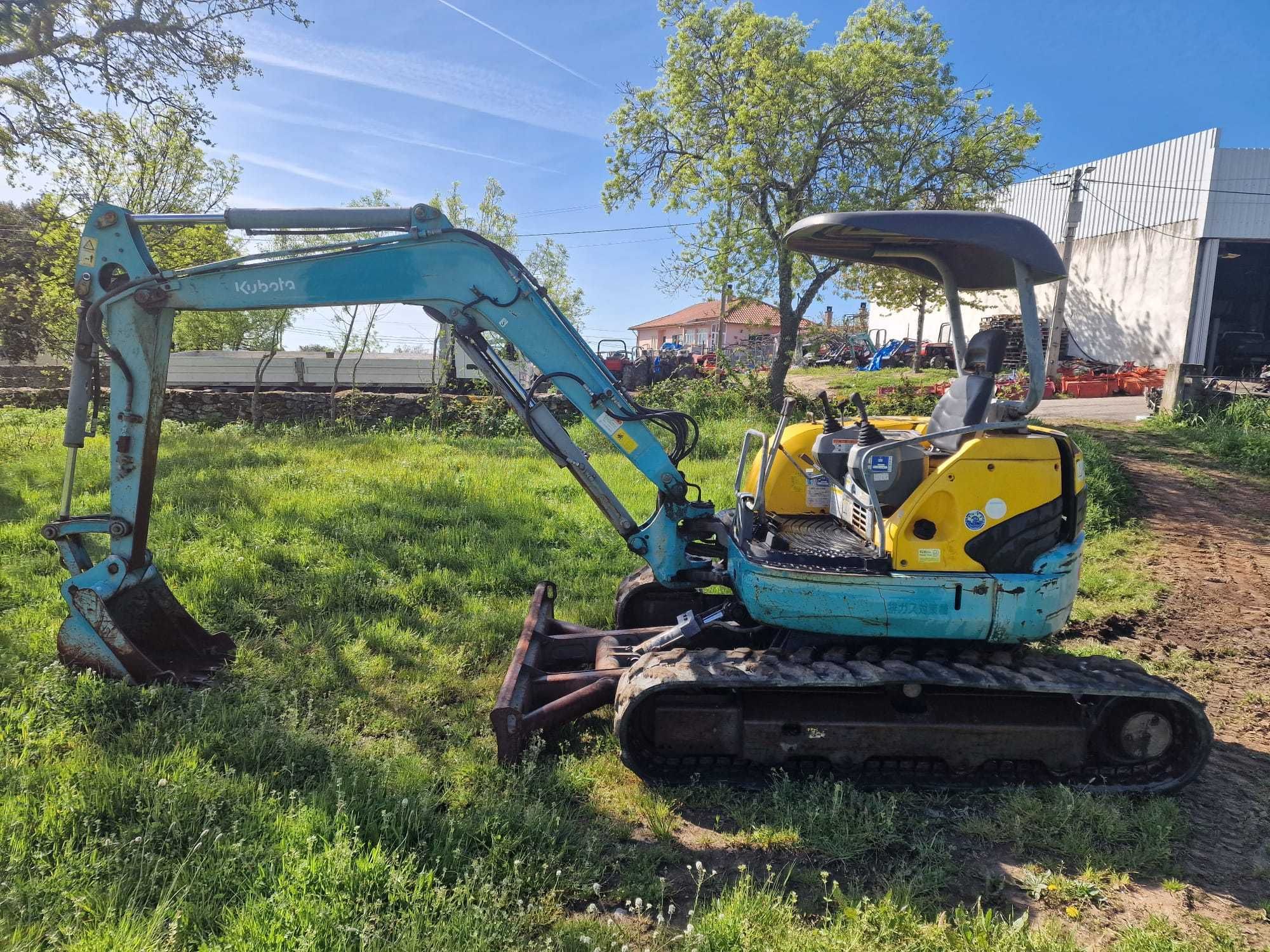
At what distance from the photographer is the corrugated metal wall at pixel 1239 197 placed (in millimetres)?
25266

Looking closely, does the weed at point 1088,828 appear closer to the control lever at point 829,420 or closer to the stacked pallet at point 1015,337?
the control lever at point 829,420

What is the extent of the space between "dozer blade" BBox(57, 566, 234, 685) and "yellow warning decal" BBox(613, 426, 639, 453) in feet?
9.37

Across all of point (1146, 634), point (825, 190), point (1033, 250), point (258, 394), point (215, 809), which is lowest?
point (215, 809)

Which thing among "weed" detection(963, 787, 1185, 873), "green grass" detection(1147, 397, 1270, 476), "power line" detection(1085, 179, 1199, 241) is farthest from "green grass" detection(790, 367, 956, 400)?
"weed" detection(963, 787, 1185, 873)

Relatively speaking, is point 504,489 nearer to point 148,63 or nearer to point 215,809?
point 215,809

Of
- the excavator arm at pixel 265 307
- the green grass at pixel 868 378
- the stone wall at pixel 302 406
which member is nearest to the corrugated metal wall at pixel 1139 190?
the green grass at pixel 868 378

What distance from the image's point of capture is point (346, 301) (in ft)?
14.5

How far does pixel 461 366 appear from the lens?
957 inches

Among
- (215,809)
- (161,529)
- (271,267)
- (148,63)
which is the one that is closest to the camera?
(215,809)

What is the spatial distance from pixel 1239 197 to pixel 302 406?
97.1ft

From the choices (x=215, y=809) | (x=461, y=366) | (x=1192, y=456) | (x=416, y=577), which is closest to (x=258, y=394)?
(x=461, y=366)

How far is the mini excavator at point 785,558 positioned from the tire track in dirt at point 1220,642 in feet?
1.19

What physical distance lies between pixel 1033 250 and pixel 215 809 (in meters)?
4.50

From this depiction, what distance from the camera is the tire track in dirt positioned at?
3.50m
